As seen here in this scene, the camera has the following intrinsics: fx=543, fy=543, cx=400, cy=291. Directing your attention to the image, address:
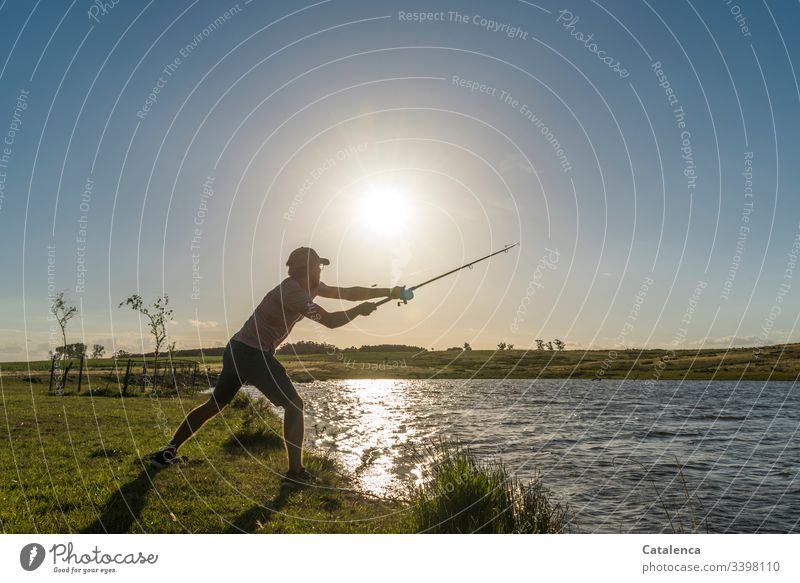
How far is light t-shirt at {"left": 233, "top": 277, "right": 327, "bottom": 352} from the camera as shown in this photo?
298 inches

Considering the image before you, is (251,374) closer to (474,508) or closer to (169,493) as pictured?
(169,493)

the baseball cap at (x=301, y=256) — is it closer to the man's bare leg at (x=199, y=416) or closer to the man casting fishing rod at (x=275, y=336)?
the man casting fishing rod at (x=275, y=336)

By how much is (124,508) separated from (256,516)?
1.55 m

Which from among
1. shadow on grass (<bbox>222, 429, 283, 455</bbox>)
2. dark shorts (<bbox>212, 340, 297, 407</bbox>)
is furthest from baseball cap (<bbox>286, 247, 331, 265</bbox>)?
shadow on grass (<bbox>222, 429, 283, 455</bbox>)

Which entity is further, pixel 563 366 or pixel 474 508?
pixel 563 366

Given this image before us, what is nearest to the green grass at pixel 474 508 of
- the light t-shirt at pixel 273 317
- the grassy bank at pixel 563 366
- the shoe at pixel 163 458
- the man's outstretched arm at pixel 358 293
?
the man's outstretched arm at pixel 358 293

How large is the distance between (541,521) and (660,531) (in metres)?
4.52

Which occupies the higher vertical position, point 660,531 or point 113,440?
point 113,440

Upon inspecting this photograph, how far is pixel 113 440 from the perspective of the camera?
12.7 m

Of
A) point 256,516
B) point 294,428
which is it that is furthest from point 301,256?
point 256,516

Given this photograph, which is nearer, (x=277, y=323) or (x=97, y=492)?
(x=97, y=492)

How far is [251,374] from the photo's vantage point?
7.65 meters
